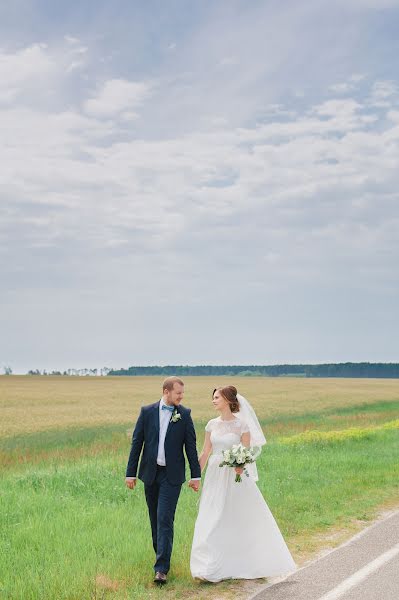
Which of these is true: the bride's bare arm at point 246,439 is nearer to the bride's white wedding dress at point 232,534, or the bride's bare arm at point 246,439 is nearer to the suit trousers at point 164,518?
the bride's white wedding dress at point 232,534

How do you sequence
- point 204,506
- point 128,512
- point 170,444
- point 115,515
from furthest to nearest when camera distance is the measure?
point 128,512 → point 115,515 → point 204,506 → point 170,444

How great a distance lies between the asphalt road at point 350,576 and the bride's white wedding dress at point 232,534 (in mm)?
286

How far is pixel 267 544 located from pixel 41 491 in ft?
23.4

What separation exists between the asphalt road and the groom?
112 cm

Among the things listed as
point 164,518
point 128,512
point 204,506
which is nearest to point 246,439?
point 204,506

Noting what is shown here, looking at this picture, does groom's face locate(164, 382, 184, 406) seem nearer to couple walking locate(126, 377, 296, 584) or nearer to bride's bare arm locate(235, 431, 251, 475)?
couple walking locate(126, 377, 296, 584)

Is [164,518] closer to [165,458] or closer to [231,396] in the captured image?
[165,458]

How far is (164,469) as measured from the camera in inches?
292

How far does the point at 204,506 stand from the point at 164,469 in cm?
63

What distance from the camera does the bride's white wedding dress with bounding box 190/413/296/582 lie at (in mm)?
7395

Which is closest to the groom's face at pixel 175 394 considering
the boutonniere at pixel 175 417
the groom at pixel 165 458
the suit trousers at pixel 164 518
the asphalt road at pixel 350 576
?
the groom at pixel 165 458

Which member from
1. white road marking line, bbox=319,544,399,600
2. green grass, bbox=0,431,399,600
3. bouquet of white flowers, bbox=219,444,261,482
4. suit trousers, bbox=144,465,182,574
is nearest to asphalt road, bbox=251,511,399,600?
white road marking line, bbox=319,544,399,600

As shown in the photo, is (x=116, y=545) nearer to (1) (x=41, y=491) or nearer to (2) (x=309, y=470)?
(1) (x=41, y=491)

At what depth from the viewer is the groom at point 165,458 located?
7344mm
